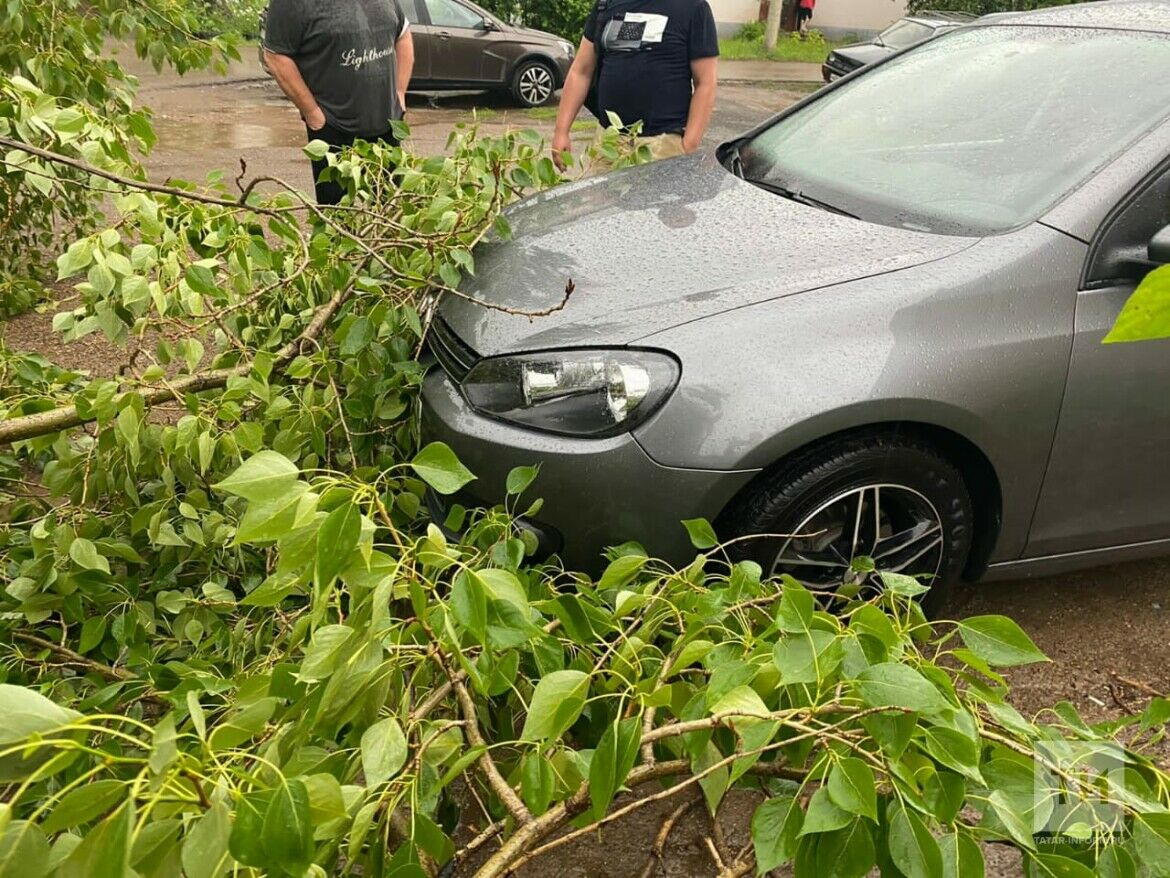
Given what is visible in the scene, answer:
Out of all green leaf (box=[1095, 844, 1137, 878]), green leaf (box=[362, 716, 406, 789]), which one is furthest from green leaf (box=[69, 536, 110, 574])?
green leaf (box=[1095, 844, 1137, 878])

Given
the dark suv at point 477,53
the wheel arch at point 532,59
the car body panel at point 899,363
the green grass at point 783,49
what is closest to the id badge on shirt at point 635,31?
the car body panel at point 899,363

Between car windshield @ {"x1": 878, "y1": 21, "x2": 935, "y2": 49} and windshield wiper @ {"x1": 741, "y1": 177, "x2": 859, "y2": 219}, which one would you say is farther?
car windshield @ {"x1": 878, "y1": 21, "x2": 935, "y2": 49}

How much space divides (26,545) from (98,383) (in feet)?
1.52

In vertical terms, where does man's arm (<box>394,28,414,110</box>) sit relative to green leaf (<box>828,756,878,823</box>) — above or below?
above

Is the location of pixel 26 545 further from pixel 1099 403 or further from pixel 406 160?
pixel 1099 403

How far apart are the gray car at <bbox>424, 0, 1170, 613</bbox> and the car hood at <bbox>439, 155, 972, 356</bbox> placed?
0.01m

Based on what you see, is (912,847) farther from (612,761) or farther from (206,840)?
(206,840)

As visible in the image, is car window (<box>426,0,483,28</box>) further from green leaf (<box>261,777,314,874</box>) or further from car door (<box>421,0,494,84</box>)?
green leaf (<box>261,777,314,874</box>)

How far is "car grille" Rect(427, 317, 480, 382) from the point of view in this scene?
2508 mm

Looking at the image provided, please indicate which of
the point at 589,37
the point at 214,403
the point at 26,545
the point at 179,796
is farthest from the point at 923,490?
the point at 589,37

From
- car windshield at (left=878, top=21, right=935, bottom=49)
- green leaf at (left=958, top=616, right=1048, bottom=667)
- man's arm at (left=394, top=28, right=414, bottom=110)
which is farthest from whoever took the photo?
car windshield at (left=878, top=21, right=935, bottom=49)

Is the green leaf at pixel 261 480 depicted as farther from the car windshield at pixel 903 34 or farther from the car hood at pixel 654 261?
the car windshield at pixel 903 34

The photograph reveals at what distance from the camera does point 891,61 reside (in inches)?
140

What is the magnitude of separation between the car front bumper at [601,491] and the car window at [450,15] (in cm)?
1025
